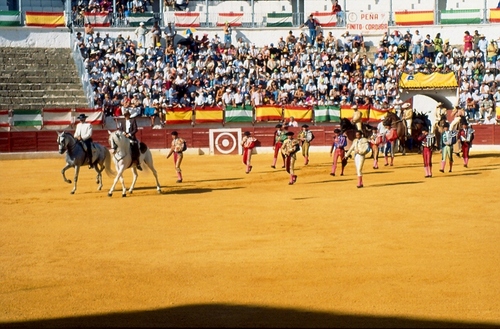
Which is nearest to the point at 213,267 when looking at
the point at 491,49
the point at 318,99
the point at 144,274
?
the point at 144,274

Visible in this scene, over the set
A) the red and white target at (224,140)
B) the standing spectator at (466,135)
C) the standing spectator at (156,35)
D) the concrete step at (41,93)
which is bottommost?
the red and white target at (224,140)

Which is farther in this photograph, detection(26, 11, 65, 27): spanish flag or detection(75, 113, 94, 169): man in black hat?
detection(26, 11, 65, 27): spanish flag

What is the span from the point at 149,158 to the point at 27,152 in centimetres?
1386

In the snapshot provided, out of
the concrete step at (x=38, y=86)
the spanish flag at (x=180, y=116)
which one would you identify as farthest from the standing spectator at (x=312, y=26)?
the concrete step at (x=38, y=86)

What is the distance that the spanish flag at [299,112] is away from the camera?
38688 millimetres

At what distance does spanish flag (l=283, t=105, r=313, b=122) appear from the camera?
38688 millimetres

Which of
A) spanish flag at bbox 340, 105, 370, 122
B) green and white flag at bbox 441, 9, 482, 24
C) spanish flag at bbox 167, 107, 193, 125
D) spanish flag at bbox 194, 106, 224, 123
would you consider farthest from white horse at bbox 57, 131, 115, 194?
green and white flag at bbox 441, 9, 482, 24

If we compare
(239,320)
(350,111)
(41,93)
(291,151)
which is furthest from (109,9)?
(239,320)

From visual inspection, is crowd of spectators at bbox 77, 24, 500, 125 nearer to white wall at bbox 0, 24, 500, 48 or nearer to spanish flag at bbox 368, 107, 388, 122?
spanish flag at bbox 368, 107, 388, 122

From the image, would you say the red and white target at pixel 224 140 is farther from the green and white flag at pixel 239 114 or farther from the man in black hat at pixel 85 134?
the man in black hat at pixel 85 134

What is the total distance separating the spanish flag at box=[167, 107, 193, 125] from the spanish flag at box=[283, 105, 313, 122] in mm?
3917

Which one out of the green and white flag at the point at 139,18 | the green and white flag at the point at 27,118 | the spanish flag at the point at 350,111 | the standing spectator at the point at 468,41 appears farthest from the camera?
the green and white flag at the point at 139,18

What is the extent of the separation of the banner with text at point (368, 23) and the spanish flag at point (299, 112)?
662 centimetres

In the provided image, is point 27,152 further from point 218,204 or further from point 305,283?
point 305,283
